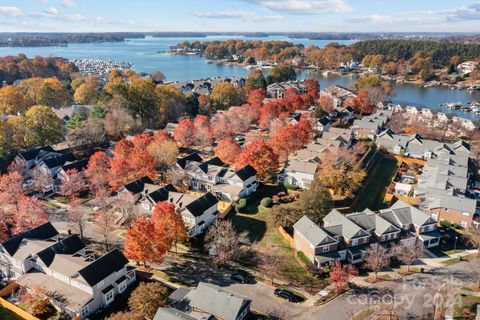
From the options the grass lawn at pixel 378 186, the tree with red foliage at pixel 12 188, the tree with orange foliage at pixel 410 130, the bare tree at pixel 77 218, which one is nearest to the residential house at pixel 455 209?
the grass lawn at pixel 378 186

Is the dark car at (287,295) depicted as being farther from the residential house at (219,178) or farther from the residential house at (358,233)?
the residential house at (219,178)

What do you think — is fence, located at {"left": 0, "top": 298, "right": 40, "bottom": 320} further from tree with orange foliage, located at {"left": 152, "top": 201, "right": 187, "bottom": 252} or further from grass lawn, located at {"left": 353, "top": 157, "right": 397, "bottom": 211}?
grass lawn, located at {"left": 353, "top": 157, "right": 397, "bottom": 211}

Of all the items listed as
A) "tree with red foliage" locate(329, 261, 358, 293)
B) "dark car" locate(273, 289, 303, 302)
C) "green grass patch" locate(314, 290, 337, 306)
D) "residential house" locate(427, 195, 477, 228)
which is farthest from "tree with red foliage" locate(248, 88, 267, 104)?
"green grass patch" locate(314, 290, 337, 306)

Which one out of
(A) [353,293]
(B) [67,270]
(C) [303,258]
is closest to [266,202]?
(C) [303,258]

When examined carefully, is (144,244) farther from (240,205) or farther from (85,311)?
(240,205)

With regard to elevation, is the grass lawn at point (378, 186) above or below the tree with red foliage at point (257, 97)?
below

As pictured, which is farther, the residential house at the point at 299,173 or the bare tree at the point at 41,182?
the bare tree at the point at 41,182

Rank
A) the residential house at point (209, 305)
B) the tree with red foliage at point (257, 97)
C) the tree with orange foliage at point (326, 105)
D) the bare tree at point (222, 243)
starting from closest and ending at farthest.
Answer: the residential house at point (209, 305) → the bare tree at point (222, 243) → the tree with orange foliage at point (326, 105) → the tree with red foliage at point (257, 97)
